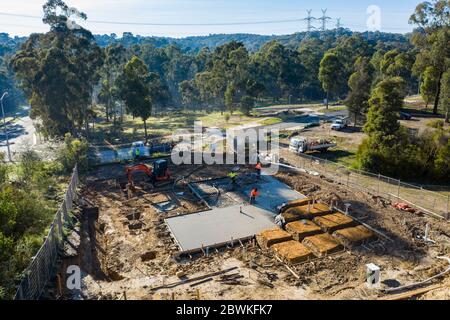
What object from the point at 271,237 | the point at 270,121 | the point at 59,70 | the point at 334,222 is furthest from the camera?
the point at 270,121

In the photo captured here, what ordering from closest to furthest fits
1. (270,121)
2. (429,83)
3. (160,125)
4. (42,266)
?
(42,266)
(429,83)
(270,121)
(160,125)

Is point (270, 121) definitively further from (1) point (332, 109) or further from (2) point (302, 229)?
(2) point (302, 229)

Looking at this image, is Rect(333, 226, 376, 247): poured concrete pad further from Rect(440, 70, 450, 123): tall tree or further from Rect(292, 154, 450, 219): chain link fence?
Rect(440, 70, 450, 123): tall tree

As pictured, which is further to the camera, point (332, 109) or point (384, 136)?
point (332, 109)

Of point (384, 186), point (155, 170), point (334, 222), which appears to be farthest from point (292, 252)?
point (155, 170)

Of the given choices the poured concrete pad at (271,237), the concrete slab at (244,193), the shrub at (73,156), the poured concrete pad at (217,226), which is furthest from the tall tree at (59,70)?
the poured concrete pad at (271,237)

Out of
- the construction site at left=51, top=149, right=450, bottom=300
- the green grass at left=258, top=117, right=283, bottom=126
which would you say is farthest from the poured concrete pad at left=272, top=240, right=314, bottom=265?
the green grass at left=258, top=117, right=283, bottom=126
